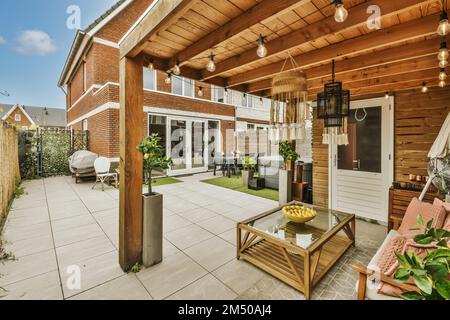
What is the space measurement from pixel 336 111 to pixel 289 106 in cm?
73

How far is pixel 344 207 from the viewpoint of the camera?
13.9 feet

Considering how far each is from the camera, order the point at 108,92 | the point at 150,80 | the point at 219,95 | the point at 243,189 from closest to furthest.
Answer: the point at 243,189
the point at 108,92
the point at 150,80
the point at 219,95

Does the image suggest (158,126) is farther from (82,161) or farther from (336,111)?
(336,111)

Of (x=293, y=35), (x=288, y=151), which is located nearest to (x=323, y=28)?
(x=293, y=35)

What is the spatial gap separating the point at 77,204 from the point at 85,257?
2.55 meters

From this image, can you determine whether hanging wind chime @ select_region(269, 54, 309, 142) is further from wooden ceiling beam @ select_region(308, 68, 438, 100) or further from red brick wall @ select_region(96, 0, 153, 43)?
red brick wall @ select_region(96, 0, 153, 43)

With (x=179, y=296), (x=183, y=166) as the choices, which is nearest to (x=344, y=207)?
(x=179, y=296)

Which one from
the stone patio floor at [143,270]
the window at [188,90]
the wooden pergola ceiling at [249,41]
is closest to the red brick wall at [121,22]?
the window at [188,90]

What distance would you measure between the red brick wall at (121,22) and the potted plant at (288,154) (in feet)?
23.6

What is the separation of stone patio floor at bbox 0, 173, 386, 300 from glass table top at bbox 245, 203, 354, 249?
1.38ft

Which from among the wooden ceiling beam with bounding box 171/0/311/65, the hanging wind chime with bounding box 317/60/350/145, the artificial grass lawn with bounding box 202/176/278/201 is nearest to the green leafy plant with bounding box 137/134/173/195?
the wooden ceiling beam with bounding box 171/0/311/65

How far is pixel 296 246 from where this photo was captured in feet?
6.63
